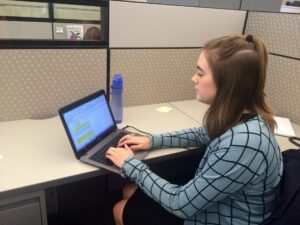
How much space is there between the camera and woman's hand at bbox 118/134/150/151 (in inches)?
41.0

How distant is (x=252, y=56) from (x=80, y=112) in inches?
23.8

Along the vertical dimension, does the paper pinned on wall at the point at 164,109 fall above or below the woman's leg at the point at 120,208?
above

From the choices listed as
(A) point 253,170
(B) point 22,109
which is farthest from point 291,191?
(B) point 22,109

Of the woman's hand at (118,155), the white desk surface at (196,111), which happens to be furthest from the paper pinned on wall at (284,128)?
the woman's hand at (118,155)

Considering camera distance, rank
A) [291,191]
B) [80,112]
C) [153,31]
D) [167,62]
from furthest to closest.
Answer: [167,62] → [153,31] → [80,112] → [291,191]

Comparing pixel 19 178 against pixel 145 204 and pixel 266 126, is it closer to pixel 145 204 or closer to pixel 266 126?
pixel 145 204

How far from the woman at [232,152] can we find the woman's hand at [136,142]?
15cm

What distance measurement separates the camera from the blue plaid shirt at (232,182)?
2.39ft

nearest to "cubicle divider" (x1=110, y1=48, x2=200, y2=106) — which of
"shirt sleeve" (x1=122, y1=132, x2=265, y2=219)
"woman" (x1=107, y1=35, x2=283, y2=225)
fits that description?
"woman" (x1=107, y1=35, x2=283, y2=225)

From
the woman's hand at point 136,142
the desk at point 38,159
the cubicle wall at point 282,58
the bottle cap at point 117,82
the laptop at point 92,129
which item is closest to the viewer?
the desk at point 38,159

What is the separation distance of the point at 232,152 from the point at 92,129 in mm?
548

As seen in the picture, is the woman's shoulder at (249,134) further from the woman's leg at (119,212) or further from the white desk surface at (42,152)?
the woman's leg at (119,212)

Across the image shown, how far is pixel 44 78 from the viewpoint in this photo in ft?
4.07

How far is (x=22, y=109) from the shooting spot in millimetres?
1247
